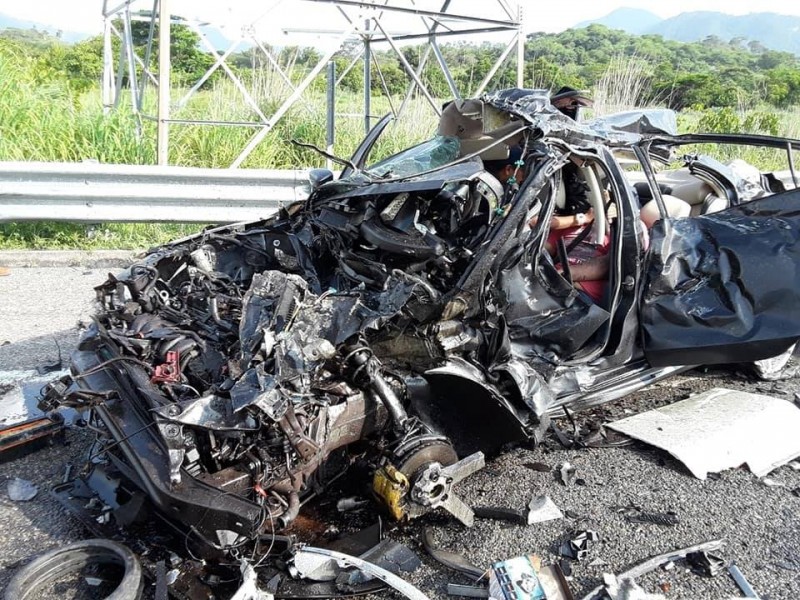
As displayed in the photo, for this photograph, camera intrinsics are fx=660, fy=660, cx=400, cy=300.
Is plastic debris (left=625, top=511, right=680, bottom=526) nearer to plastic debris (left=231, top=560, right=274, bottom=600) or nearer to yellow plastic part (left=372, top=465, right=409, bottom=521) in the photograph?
yellow plastic part (left=372, top=465, right=409, bottom=521)

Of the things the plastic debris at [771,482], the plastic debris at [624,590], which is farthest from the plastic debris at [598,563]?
the plastic debris at [771,482]

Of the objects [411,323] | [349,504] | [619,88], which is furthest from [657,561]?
[619,88]

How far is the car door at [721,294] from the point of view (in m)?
3.77

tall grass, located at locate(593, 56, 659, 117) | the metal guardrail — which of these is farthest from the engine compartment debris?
tall grass, located at locate(593, 56, 659, 117)

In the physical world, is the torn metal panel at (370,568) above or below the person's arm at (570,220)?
below

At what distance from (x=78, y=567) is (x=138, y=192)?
4315mm

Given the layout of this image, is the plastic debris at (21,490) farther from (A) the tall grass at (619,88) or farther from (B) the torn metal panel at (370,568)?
(A) the tall grass at (619,88)

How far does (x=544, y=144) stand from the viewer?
3.64 m

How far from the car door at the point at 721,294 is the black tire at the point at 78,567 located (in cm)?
294

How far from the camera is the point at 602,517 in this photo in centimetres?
318

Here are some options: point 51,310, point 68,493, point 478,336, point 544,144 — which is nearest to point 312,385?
point 478,336

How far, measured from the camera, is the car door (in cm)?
377

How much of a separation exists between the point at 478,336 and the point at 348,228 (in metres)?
0.92

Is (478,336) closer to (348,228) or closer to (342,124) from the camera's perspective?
(348,228)
